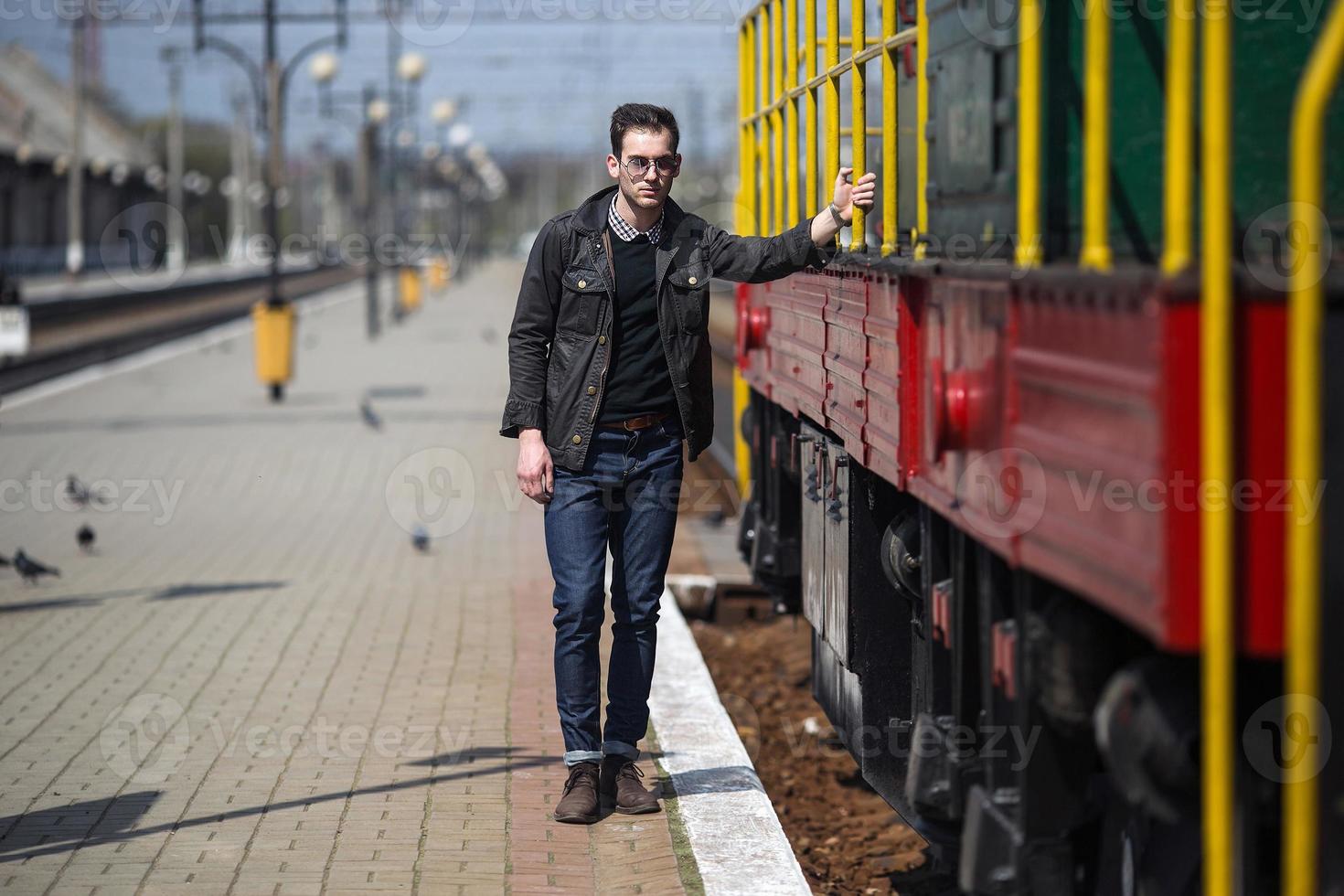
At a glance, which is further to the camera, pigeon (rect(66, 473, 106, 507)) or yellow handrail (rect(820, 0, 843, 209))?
pigeon (rect(66, 473, 106, 507))

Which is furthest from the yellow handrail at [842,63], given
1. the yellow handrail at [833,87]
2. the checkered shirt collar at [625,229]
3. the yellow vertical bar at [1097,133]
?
the yellow vertical bar at [1097,133]

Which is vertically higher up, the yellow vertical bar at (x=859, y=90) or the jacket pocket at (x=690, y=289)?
the yellow vertical bar at (x=859, y=90)

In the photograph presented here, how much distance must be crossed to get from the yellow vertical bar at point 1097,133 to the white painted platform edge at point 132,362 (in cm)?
1843

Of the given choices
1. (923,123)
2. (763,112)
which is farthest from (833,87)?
(763,112)

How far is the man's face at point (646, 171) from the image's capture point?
529 cm

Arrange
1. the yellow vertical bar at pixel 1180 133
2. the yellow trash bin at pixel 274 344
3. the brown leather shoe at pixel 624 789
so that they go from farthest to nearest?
the yellow trash bin at pixel 274 344, the brown leather shoe at pixel 624 789, the yellow vertical bar at pixel 1180 133

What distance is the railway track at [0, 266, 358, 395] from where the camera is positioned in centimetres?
2894

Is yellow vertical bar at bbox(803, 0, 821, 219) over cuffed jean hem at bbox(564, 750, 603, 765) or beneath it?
over

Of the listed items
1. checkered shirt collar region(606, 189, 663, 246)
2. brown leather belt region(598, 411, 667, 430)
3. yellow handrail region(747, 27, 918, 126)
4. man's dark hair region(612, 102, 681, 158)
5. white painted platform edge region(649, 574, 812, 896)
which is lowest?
white painted platform edge region(649, 574, 812, 896)

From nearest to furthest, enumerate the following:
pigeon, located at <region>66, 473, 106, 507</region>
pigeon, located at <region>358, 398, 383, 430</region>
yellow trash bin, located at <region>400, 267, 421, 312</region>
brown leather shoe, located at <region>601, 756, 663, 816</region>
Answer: brown leather shoe, located at <region>601, 756, 663, 816</region> → pigeon, located at <region>66, 473, 106, 507</region> → pigeon, located at <region>358, 398, 383, 430</region> → yellow trash bin, located at <region>400, 267, 421, 312</region>

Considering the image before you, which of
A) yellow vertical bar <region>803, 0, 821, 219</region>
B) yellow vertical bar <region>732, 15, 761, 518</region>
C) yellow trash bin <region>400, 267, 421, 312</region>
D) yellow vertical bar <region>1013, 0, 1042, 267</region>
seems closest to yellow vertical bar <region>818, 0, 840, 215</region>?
yellow vertical bar <region>803, 0, 821, 219</region>

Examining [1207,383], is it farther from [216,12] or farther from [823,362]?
[216,12]

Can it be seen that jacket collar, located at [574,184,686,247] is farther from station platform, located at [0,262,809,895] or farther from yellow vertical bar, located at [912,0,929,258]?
station platform, located at [0,262,809,895]

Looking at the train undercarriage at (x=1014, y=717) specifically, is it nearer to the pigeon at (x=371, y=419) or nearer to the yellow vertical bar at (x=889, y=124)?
the yellow vertical bar at (x=889, y=124)
